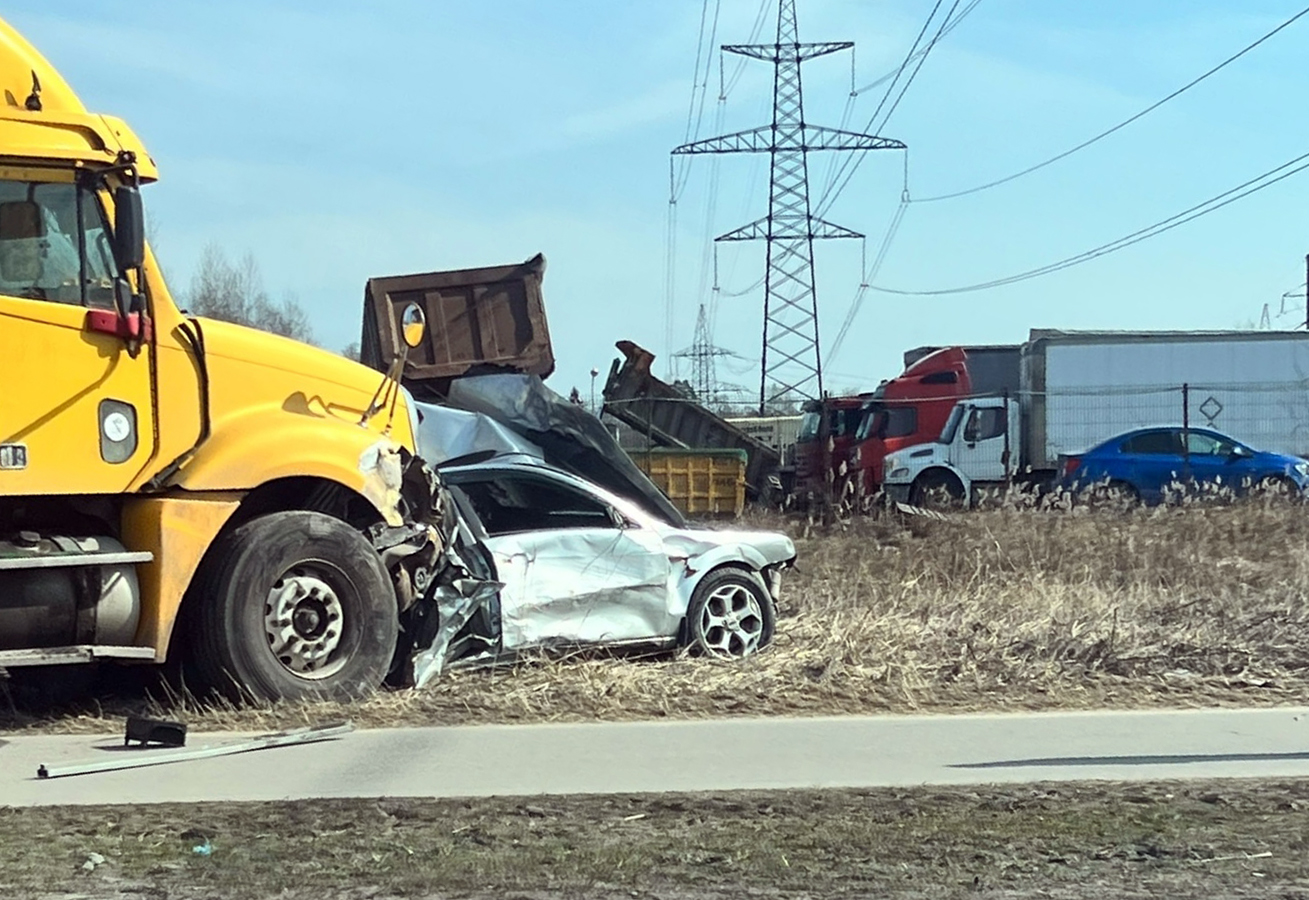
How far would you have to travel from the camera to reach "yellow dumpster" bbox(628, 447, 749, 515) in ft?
72.9

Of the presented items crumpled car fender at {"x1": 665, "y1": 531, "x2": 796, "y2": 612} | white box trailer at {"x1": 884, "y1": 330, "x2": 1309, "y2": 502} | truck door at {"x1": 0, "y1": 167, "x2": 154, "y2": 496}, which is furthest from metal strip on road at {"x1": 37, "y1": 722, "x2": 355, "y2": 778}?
white box trailer at {"x1": 884, "y1": 330, "x2": 1309, "y2": 502}

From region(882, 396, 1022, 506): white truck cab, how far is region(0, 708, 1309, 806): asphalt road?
17.9m

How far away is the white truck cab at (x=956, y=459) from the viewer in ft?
86.3

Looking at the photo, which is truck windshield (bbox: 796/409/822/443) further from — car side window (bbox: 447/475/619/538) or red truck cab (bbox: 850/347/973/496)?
car side window (bbox: 447/475/619/538)

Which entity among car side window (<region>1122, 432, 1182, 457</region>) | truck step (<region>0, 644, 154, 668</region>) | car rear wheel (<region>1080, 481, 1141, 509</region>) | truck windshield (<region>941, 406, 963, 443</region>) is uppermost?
truck windshield (<region>941, 406, 963, 443</region>)

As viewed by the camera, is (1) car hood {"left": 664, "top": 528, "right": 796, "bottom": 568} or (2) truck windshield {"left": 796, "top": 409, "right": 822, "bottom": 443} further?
(2) truck windshield {"left": 796, "top": 409, "right": 822, "bottom": 443}

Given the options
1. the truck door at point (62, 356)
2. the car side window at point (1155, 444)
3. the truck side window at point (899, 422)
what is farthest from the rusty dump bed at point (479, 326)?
the truck side window at point (899, 422)

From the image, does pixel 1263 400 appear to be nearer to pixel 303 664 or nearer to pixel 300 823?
pixel 303 664

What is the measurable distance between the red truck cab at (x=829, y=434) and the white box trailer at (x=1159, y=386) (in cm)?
302

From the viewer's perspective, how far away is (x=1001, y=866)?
538cm

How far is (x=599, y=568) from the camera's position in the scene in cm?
966

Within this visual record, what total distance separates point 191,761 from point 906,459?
20.3m

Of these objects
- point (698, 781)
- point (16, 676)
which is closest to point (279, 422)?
point (16, 676)

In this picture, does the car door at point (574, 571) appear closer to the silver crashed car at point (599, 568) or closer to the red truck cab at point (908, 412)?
the silver crashed car at point (599, 568)
